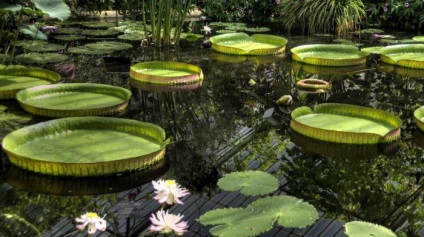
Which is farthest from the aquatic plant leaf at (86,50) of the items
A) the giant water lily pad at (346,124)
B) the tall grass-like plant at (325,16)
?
the tall grass-like plant at (325,16)

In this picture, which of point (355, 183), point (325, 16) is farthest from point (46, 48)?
point (325, 16)

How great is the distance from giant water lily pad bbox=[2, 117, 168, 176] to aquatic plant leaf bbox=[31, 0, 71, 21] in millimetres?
840

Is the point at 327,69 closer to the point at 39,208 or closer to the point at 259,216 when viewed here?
the point at 259,216

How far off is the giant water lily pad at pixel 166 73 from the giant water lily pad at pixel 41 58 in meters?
0.97

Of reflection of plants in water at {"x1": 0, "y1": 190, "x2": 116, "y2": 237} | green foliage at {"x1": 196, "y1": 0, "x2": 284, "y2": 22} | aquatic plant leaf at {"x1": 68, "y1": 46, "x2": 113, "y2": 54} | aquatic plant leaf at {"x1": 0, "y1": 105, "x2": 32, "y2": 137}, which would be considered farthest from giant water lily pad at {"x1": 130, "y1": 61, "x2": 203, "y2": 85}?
green foliage at {"x1": 196, "y1": 0, "x2": 284, "y2": 22}

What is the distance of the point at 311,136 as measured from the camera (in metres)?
3.38

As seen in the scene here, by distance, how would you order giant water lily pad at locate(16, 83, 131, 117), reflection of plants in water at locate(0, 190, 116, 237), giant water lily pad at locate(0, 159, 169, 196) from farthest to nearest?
giant water lily pad at locate(16, 83, 131, 117)
giant water lily pad at locate(0, 159, 169, 196)
reflection of plants in water at locate(0, 190, 116, 237)

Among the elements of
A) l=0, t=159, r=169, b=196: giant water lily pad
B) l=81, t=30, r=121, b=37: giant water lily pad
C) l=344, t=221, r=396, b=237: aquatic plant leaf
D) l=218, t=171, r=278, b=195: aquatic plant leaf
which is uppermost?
l=81, t=30, r=121, b=37: giant water lily pad

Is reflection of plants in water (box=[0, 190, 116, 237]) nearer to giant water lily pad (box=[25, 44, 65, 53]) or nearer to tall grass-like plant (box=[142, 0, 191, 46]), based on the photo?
giant water lily pad (box=[25, 44, 65, 53])

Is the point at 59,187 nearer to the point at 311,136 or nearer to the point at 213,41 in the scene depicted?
the point at 311,136

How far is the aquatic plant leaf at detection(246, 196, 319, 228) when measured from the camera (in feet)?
7.16

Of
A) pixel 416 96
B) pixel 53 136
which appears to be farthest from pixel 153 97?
pixel 416 96

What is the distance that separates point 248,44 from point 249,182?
4.09 metres

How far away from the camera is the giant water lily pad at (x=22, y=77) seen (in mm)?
4117
